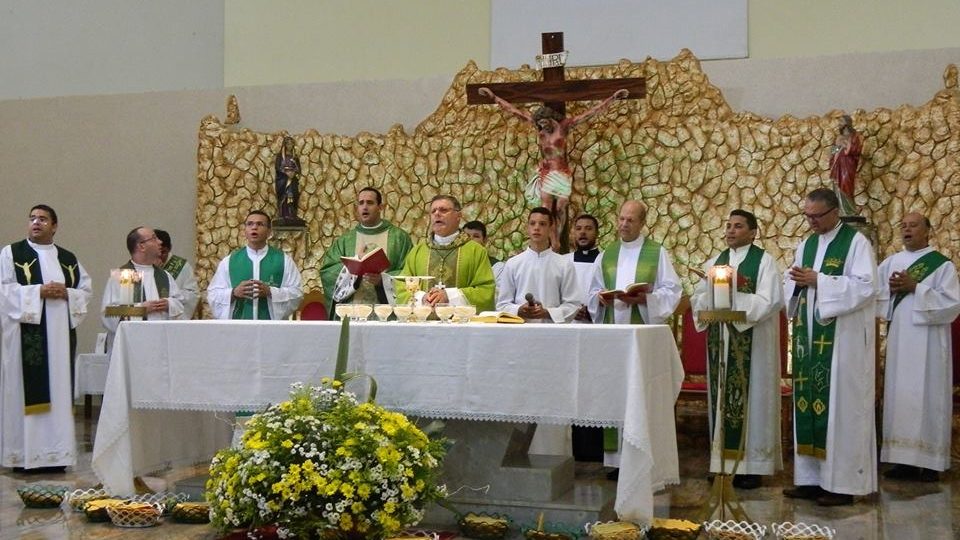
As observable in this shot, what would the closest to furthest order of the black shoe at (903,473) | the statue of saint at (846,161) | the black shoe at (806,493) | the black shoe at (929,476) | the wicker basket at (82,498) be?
the wicker basket at (82,498)
the black shoe at (806,493)
the black shoe at (929,476)
the black shoe at (903,473)
the statue of saint at (846,161)

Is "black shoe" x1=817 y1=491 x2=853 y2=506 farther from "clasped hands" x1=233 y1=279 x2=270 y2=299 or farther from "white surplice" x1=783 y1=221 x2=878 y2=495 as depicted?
"clasped hands" x1=233 y1=279 x2=270 y2=299

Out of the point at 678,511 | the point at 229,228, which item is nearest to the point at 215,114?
the point at 229,228

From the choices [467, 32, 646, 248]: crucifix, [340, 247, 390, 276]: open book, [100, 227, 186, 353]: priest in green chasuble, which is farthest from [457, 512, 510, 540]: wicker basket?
[467, 32, 646, 248]: crucifix

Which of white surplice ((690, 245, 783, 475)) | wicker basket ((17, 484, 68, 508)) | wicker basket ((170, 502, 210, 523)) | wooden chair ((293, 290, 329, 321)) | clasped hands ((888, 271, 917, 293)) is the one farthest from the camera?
wooden chair ((293, 290, 329, 321))

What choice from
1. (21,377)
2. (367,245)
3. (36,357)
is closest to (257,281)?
(367,245)

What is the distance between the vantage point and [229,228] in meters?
9.90

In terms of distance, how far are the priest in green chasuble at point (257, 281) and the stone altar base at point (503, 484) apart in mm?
2551

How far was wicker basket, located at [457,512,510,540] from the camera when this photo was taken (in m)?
4.80

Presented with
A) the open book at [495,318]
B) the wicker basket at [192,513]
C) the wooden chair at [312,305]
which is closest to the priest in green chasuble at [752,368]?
A: the open book at [495,318]

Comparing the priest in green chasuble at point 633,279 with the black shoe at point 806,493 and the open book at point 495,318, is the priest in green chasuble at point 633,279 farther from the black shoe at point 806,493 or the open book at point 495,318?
the open book at point 495,318

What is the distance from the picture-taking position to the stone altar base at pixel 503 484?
510cm

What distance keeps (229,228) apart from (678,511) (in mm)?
5595

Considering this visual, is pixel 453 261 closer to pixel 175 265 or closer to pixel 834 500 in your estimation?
pixel 834 500

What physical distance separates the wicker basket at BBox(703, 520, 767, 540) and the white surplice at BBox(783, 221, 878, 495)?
3.67 feet
